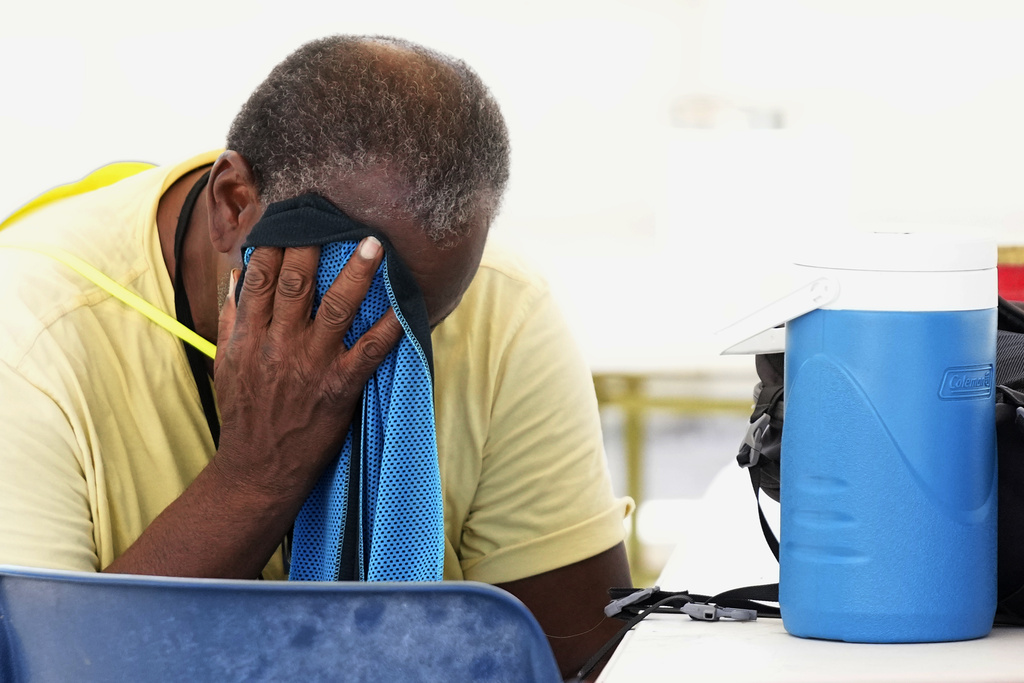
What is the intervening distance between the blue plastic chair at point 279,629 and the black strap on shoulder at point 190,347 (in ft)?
1.66

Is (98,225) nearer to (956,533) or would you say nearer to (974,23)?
(956,533)

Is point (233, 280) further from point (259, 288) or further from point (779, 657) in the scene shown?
point (779, 657)

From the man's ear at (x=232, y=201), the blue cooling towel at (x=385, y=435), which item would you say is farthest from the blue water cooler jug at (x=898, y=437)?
the man's ear at (x=232, y=201)

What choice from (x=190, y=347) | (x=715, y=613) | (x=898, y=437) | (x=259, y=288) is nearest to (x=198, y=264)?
(x=190, y=347)

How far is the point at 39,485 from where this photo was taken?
102 centimetres

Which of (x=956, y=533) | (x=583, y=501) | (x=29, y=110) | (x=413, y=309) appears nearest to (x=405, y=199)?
(x=413, y=309)

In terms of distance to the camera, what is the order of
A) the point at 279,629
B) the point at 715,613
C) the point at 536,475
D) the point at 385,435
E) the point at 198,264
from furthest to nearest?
the point at 536,475 < the point at 198,264 < the point at 385,435 < the point at 715,613 < the point at 279,629

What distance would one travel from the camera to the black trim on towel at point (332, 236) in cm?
102

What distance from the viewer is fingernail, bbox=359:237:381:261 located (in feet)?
3.33

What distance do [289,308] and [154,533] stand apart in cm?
25

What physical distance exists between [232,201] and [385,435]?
0.33m

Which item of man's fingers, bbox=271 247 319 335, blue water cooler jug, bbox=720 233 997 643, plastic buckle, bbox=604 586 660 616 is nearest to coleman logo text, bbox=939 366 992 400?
blue water cooler jug, bbox=720 233 997 643

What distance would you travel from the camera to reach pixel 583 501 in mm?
1354

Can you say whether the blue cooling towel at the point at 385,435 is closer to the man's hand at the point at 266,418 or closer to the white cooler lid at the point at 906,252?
the man's hand at the point at 266,418
